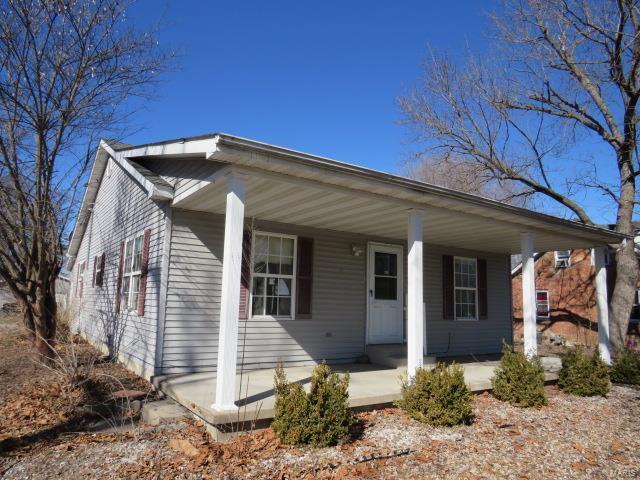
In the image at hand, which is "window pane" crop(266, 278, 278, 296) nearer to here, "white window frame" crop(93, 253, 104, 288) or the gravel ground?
the gravel ground

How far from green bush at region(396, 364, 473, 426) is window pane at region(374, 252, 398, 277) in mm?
3945

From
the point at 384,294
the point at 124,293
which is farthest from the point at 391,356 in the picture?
the point at 124,293

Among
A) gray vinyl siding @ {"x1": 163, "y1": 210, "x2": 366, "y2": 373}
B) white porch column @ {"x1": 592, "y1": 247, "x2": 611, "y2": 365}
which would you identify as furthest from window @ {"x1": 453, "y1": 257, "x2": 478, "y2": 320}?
gray vinyl siding @ {"x1": 163, "y1": 210, "x2": 366, "y2": 373}

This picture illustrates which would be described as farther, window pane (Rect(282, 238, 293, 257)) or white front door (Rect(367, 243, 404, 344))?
white front door (Rect(367, 243, 404, 344))

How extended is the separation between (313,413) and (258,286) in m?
3.65

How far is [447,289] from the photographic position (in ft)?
33.0

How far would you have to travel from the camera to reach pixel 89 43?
7.98 metres

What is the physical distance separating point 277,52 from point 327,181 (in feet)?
21.1

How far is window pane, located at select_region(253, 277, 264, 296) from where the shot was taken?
7559 mm

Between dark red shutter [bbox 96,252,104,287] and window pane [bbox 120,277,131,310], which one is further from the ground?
dark red shutter [bbox 96,252,104,287]

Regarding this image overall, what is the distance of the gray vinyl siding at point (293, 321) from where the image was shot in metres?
6.85

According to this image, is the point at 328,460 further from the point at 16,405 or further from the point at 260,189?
the point at 16,405

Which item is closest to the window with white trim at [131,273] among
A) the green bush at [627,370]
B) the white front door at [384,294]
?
the white front door at [384,294]

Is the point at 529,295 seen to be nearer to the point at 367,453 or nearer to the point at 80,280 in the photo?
the point at 367,453
